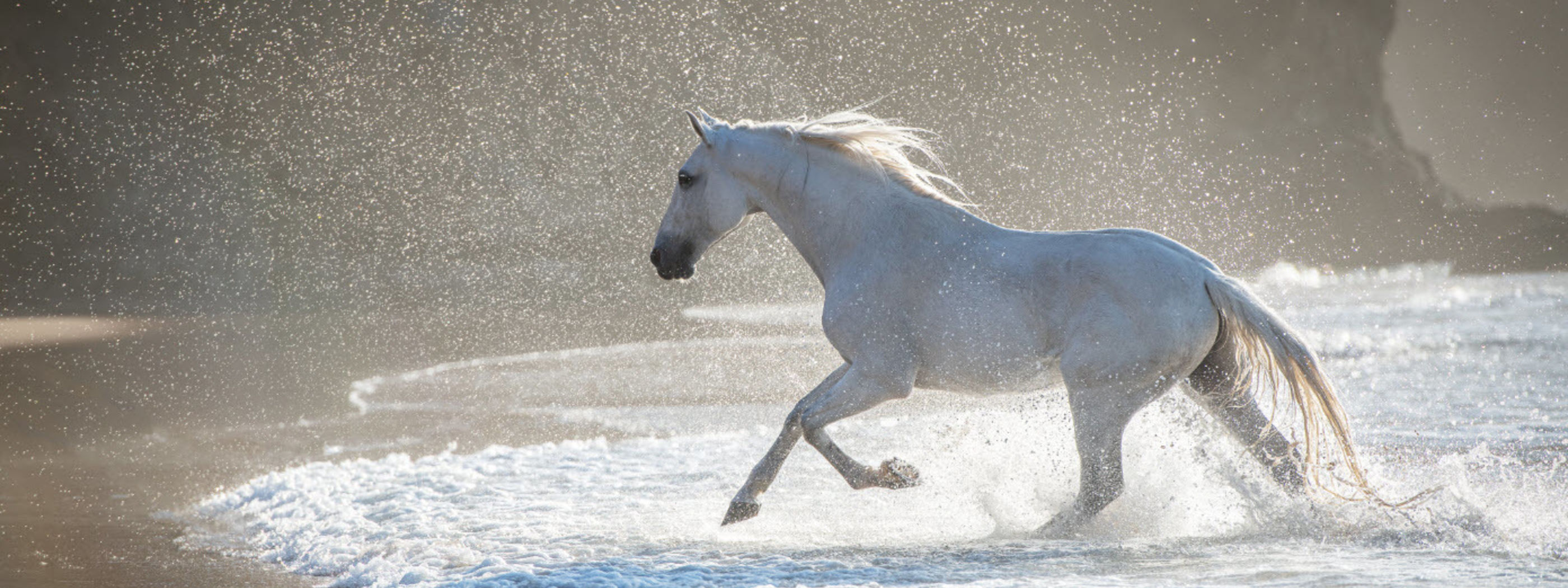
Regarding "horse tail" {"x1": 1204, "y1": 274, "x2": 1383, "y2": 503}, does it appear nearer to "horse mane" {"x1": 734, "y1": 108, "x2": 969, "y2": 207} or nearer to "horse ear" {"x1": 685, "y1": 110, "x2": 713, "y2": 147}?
"horse mane" {"x1": 734, "y1": 108, "x2": 969, "y2": 207}

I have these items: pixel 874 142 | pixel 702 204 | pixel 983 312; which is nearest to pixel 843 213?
pixel 874 142

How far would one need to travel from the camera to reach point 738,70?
5666 cm

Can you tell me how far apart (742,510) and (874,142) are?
1.62 m

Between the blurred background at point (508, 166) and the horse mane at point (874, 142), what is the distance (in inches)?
133

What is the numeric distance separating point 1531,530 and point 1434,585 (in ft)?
2.90

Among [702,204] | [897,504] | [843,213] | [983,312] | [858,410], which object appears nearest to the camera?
[983,312]

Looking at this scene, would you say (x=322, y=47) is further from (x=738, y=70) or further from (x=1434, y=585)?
(x=1434, y=585)

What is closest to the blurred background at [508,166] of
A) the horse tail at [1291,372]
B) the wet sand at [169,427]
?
the wet sand at [169,427]

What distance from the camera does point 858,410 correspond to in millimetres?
4188

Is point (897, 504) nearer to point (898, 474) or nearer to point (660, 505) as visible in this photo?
point (898, 474)

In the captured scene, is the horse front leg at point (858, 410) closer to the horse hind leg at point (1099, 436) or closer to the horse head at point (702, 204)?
the horse hind leg at point (1099, 436)

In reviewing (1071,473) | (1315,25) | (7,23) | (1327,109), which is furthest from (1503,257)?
(7,23)

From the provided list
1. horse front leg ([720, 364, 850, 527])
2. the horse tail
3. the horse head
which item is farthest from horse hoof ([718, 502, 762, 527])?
the horse tail

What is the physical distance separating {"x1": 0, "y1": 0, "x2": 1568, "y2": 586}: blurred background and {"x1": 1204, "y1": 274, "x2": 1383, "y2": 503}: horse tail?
459 cm
